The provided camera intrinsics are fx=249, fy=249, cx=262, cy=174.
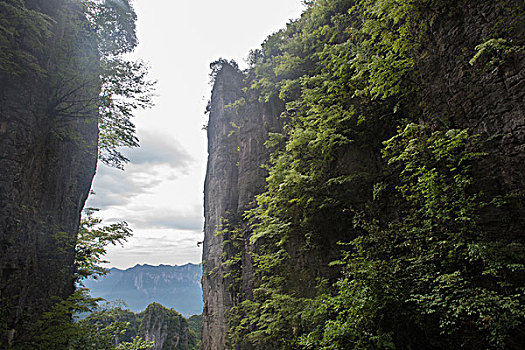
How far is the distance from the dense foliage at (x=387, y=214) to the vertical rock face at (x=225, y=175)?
10.8ft

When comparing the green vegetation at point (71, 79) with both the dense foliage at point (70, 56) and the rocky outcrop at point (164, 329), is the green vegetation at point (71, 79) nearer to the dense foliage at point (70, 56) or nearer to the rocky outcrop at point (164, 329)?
the dense foliage at point (70, 56)

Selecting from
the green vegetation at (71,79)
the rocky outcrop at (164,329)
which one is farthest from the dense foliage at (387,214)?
the rocky outcrop at (164,329)

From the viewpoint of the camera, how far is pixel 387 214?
224 inches

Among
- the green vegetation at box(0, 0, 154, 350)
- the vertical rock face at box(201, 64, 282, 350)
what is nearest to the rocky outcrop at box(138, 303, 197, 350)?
the vertical rock face at box(201, 64, 282, 350)

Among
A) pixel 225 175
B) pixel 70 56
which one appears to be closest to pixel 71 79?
pixel 70 56

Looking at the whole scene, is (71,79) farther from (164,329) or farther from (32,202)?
(164,329)

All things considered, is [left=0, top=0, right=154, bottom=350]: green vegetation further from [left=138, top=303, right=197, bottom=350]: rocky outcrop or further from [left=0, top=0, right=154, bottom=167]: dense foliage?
[left=138, top=303, right=197, bottom=350]: rocky outcrop

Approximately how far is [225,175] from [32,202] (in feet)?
30.6

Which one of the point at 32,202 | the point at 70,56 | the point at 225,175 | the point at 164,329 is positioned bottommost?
the point at 164,329

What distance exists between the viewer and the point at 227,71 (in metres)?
17.6

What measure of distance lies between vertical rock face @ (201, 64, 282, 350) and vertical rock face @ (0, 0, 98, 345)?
6697 mm

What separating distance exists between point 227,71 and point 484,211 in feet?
55.0

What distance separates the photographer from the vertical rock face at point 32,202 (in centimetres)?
629

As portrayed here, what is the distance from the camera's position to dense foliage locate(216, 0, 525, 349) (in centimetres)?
Answer: 377
